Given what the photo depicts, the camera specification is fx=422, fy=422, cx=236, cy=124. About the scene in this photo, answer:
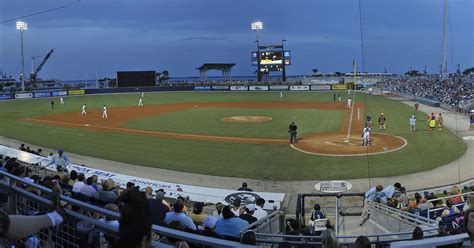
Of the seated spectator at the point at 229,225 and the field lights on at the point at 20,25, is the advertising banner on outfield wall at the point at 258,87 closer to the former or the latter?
the field lights on at the point at 20,25

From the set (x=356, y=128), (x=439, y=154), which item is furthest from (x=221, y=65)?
(x=439, y=154)

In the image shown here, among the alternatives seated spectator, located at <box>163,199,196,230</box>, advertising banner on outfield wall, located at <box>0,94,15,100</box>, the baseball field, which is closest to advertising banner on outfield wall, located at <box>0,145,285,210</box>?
the baseball field

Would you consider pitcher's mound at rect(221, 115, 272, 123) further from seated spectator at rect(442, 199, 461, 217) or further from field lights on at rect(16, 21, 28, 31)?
field lights on at rect(16, 21, 28, 31)

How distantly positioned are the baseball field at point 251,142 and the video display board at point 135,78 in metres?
44.0

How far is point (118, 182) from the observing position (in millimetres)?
17250

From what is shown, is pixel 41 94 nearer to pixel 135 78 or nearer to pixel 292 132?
pixel 135 78

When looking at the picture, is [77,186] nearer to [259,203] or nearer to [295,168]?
[259,203]

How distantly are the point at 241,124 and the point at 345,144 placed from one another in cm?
1261

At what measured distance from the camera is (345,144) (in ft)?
→ 84.7

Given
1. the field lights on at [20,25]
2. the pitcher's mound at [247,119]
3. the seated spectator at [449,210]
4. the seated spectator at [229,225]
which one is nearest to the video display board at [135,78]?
the field lights on at [20,25]

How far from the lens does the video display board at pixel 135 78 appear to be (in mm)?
87812

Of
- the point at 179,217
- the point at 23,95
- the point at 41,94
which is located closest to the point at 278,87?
the point at 41,94

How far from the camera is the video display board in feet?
288

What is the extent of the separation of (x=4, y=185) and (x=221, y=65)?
117 m
